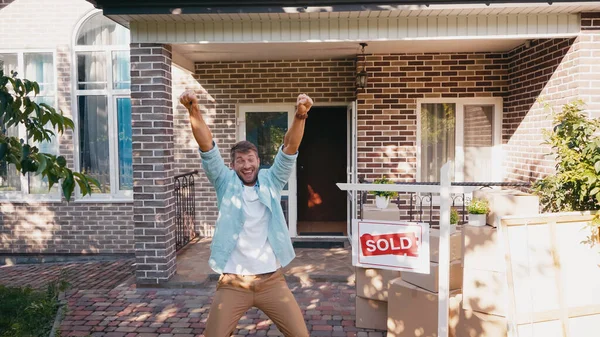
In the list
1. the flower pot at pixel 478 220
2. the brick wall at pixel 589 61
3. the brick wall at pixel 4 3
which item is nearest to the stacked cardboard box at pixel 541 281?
the flower pot at pixel 478 220

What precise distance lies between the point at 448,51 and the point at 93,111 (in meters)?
5.71

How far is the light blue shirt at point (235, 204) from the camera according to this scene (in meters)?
2.97

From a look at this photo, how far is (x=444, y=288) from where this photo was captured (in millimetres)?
2895

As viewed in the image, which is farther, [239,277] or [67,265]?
[67,265]

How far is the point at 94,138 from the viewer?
7566 millimetres

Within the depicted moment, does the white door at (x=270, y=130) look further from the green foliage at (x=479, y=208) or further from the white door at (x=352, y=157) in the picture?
the green foliage at (x=479, y=208)

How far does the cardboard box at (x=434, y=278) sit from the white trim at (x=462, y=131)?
3443mm

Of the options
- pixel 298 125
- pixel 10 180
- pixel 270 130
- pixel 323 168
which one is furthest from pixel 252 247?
pixel 10 180

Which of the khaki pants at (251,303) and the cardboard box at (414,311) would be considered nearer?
the khaki pants at (251,303)

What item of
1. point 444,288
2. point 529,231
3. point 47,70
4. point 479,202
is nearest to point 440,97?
point 479,202

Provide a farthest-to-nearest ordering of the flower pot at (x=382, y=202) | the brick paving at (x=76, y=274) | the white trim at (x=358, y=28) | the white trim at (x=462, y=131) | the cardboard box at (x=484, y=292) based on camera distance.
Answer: the white trim at (x=462, y=131) → the brick paving at (x=76, y=274) → the white trim at (x=358, y=28) → the flower pot at (x=382, y=202) → the cardboard box at (x=484, y=292)

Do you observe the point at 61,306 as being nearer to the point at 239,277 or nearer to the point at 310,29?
the point at 239,277

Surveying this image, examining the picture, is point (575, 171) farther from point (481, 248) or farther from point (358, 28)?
point (358, 28)

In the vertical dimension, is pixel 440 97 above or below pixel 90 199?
above
